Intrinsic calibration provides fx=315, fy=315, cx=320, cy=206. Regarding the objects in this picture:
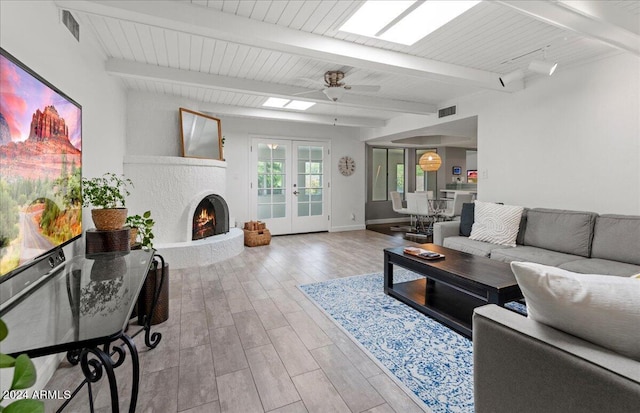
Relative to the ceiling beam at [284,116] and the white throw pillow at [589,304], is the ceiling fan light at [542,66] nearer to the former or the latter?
the white throw pillow at [589,304]

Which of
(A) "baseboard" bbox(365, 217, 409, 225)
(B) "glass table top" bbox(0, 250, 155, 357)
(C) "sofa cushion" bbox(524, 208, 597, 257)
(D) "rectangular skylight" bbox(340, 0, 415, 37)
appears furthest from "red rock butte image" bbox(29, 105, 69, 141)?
(A) "baseboard" bbox(365, 217, 409, 225)

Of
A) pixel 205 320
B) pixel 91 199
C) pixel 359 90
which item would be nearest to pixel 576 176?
pixel 359 90

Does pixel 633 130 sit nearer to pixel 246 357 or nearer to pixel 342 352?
pixel 342 352

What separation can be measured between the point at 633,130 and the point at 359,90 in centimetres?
274

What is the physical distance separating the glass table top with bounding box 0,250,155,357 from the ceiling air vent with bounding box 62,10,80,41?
176 centimetres

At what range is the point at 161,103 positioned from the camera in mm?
4609

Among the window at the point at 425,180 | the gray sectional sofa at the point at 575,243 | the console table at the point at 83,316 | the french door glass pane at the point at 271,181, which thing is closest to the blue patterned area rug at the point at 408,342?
the gray sectional sofa at the point at 575,243

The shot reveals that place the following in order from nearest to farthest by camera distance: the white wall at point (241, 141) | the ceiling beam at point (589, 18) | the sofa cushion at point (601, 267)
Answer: the ceiling beam at point (589, 18) < the sofa cushion at point (601, 267) < the white wall at point (241, 141)

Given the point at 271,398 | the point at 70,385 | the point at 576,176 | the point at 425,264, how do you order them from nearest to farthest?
1. the point at 271,398
2. the point at 70,385
3. the point at 425,264
4. the point at 576,176

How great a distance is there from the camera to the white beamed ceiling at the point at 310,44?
2266mm

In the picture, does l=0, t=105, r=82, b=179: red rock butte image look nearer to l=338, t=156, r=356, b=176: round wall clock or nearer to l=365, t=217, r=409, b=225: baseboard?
l=338, t=156, r=356, b=176: round wall clock

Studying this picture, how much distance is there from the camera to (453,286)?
2.44 meters

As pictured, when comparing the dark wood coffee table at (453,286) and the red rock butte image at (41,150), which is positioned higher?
the red rock butte image at (41,150)

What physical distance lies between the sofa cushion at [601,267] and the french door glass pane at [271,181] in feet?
16.5
